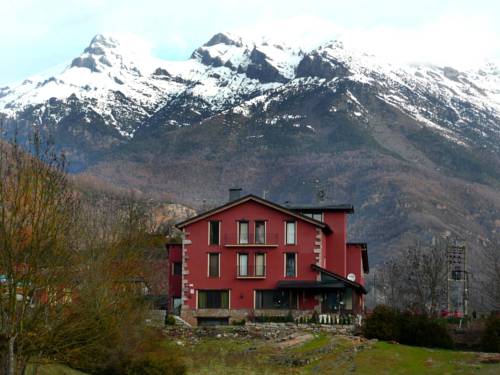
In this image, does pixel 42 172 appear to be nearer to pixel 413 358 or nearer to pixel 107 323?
pixel 107 323

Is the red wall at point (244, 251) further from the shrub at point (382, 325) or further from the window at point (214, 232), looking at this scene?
the shrub at point (382, 325)

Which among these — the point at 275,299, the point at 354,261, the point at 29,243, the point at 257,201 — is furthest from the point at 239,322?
the point at 29,243

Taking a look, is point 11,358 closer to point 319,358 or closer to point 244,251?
point 319,358

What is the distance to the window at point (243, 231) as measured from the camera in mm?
66750

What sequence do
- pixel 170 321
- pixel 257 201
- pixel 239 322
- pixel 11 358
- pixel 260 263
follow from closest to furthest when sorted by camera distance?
pixel 11 358
pixel 170 321
pixel 239 322
pixel 260 263
pixel 257 201

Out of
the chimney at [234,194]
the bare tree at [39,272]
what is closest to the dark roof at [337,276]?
the chimney at [234,194]

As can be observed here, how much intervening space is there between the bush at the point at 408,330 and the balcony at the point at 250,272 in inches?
565

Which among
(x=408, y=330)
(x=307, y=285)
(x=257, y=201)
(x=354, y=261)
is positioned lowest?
(x=408, y=330)

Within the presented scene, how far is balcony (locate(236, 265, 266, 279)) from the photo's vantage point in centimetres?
6594

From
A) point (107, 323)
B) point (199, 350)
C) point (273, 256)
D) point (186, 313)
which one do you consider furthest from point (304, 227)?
point (107, 323)

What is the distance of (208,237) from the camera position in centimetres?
6700

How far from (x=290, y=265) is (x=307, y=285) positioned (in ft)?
8.32

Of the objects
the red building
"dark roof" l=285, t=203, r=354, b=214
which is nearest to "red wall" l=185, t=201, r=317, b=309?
the red building

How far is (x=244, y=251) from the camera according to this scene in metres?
66.5
